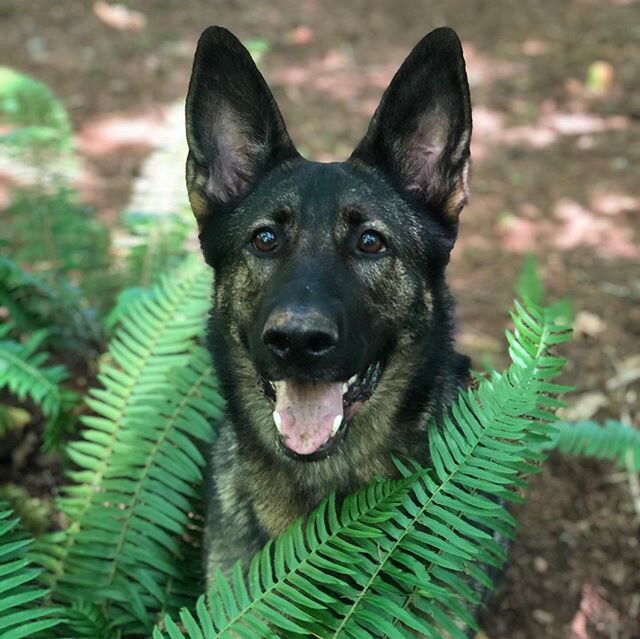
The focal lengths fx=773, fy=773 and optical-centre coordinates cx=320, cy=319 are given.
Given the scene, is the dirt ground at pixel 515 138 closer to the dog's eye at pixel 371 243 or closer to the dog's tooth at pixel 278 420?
the dog's eye at pixel 371 243

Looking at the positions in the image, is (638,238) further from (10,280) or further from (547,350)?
(10,280)

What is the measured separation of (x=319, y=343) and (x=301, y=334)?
80 millimetres

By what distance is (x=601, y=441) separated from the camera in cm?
432

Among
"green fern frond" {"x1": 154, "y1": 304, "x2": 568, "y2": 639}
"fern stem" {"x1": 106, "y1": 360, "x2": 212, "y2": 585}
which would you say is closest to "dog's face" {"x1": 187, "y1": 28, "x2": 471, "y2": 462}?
"green fern frond" {"x1": 154, "y1": 304, "x2": 568, "y2": 639}

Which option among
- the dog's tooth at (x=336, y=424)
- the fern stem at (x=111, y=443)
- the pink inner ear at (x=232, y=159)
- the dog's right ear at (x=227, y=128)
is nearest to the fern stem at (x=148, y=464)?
the fern stem at (x=111, y=443)

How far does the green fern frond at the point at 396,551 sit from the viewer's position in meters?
2.74

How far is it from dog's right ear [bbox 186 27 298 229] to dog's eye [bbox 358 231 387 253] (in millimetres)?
642

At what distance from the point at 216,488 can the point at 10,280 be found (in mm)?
2271

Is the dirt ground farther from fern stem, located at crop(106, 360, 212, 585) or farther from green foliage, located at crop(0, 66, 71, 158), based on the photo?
green foliage, located at crop(0, 66, 71, 158)

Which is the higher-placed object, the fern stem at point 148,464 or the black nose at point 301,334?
the black nose at point 301,334

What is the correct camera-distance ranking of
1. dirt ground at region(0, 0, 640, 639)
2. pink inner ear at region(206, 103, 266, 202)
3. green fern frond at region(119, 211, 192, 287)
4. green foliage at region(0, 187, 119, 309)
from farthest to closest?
green foliage at region(0, 187, 119, 309), green fern frond at region(119, 211, 192, 287), dirt ground at region(0, 0, 640, 639), pink inner ear at region(206, 103, 266, 202)

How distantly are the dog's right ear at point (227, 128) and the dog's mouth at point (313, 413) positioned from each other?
109 cm

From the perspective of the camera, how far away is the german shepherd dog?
10.2 feet

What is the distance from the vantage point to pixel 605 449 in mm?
4297
